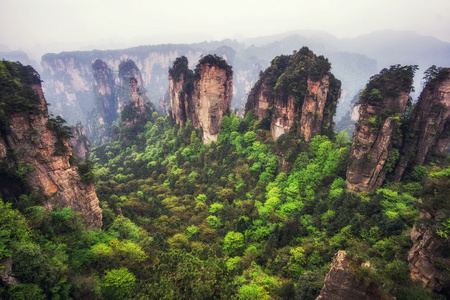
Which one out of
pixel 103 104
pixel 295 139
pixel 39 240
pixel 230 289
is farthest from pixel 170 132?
pixel 103 104

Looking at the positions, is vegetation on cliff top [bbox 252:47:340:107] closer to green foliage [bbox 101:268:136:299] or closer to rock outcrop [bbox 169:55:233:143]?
rock outcrop [bbox 169:55:233:143]

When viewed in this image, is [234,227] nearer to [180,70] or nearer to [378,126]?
[378,126]

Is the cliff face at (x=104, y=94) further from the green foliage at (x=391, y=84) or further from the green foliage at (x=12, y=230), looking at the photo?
the green foliage at (x=391, y=84)

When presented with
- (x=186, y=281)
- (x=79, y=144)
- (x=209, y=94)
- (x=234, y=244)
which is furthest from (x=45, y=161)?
A: (x=79, y=144)

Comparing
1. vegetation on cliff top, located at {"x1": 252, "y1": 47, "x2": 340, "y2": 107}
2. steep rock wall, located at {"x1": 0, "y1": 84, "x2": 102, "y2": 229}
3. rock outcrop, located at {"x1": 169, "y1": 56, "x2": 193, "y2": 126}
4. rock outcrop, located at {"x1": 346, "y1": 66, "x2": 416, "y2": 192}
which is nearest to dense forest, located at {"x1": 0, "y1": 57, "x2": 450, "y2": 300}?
rock outcrop, located at {"x1": 346, "y1": 66, "x2": 416, "y2": 192}

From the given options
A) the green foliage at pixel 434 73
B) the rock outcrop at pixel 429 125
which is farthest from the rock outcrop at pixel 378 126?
the rock outcrop at pixel 429 125

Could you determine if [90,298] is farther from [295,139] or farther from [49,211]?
[295,139]
